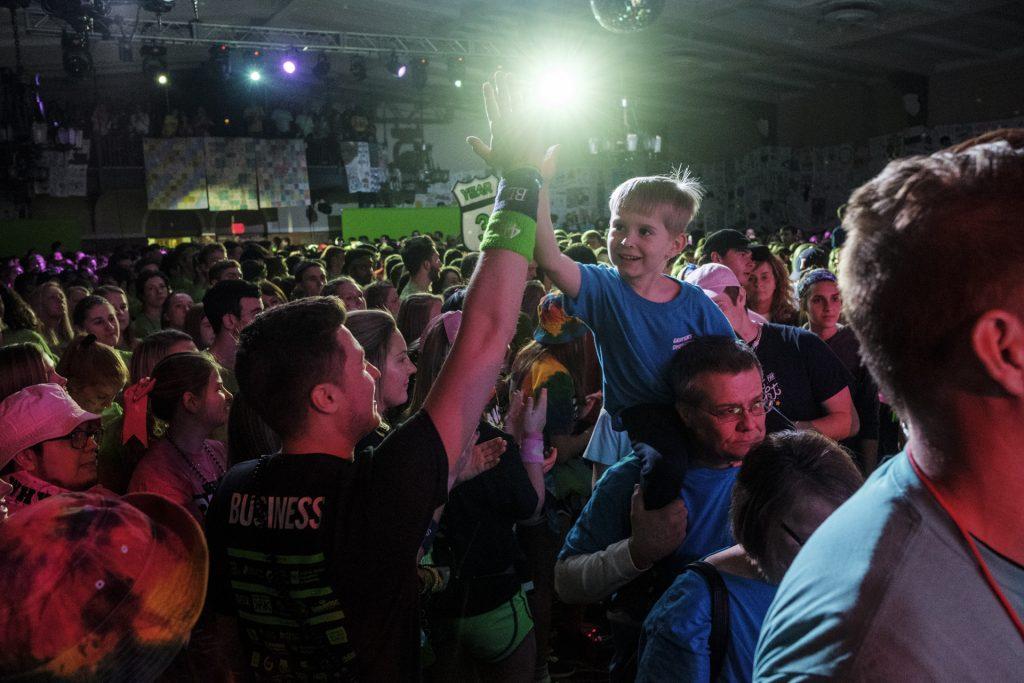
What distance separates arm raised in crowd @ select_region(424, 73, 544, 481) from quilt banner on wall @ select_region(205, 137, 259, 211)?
25000 mm

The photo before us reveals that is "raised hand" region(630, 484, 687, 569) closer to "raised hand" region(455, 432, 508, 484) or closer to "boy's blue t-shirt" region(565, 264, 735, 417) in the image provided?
"boy's blue t-shirt" region(565, 264, 735, 417)

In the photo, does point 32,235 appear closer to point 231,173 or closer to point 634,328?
point 231,173

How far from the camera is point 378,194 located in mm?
27203

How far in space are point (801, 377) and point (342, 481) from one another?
2326mm

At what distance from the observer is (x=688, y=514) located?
6.89 feet

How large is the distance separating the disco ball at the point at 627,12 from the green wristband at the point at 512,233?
309 inches

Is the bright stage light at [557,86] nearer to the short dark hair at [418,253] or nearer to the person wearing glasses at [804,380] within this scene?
the person wearing glasses at [804,380]

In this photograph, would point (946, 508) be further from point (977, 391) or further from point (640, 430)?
point (640, 430)

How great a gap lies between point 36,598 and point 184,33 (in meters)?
19.5

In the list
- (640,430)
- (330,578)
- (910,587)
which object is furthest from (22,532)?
(640,430)

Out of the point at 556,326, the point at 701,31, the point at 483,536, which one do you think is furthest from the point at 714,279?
the point at 701,31

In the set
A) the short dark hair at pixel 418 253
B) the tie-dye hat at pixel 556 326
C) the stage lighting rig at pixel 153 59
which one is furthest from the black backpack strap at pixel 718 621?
the stage lighting rig at pixel 153 59

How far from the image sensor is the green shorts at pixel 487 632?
277 centimetres

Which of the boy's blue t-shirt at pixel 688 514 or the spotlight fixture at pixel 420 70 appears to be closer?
the boy's blue t-shirt at pixel 688 514
